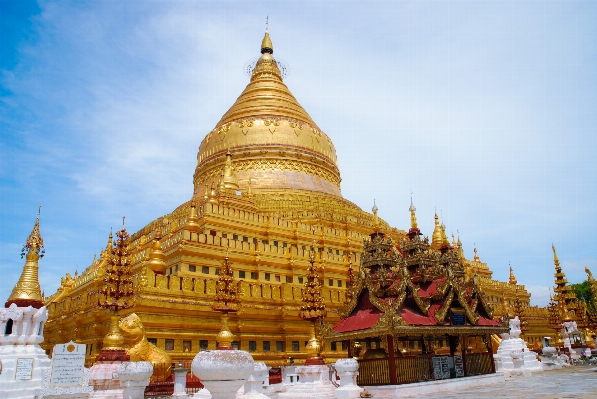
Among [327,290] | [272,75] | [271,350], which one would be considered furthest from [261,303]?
[272,75]

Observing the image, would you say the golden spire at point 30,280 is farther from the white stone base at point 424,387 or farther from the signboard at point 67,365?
the white stone base at point 424,387

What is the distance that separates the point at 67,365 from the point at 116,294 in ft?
8.15

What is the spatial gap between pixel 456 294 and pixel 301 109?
28866 mm

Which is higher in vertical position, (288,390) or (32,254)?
(32,254)

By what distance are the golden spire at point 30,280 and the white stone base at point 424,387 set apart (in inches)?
384

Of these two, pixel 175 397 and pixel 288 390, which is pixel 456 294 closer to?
pixel 288 390

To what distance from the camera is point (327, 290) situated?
79.0 ft

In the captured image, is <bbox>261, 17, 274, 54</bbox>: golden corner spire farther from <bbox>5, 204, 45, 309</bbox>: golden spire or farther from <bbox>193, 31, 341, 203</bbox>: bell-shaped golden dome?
<bbox>5, 204, 45, 309</bbox>: golden spire

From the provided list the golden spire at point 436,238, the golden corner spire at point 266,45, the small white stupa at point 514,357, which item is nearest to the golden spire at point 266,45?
the golden corner spire at point 266,45

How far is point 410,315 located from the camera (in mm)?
14219

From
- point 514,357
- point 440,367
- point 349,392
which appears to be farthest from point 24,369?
point 514,357

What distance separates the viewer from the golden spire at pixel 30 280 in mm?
13648

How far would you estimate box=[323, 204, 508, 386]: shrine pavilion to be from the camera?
13.7 m

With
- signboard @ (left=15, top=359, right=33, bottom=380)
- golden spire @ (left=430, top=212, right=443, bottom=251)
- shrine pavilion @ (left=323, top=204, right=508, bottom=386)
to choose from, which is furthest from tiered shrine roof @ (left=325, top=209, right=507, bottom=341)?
golden spire @ (left=430, top=212, right=443, bottom=251)
